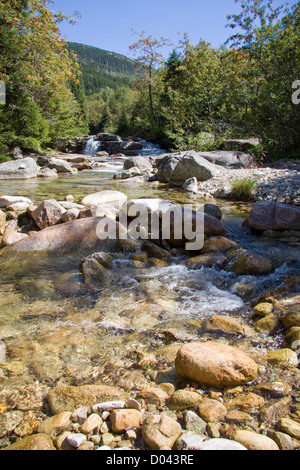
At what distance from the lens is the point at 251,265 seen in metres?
3.52

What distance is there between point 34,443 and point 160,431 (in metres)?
0.61

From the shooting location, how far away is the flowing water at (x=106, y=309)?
198 cm

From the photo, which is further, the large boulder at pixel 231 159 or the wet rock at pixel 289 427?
the large boulder at pixel 231 159

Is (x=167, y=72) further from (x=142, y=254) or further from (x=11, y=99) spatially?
(x=142, y=254)

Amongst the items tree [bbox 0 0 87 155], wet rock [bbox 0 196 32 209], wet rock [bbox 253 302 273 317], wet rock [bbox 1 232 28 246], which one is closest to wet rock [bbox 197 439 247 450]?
wet rock [bbox 253 302 273 317]

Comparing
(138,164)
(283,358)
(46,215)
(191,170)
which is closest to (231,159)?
(191,170)

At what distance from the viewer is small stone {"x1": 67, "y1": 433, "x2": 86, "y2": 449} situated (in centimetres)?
132

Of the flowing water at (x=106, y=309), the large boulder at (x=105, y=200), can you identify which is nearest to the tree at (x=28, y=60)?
the large boulder at (x=105, y=200)

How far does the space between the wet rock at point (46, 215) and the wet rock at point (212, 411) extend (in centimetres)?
424

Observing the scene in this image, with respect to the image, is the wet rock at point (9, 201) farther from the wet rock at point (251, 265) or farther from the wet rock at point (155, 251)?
the wet rock at point (251, 265)

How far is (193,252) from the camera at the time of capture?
430 centimetres
